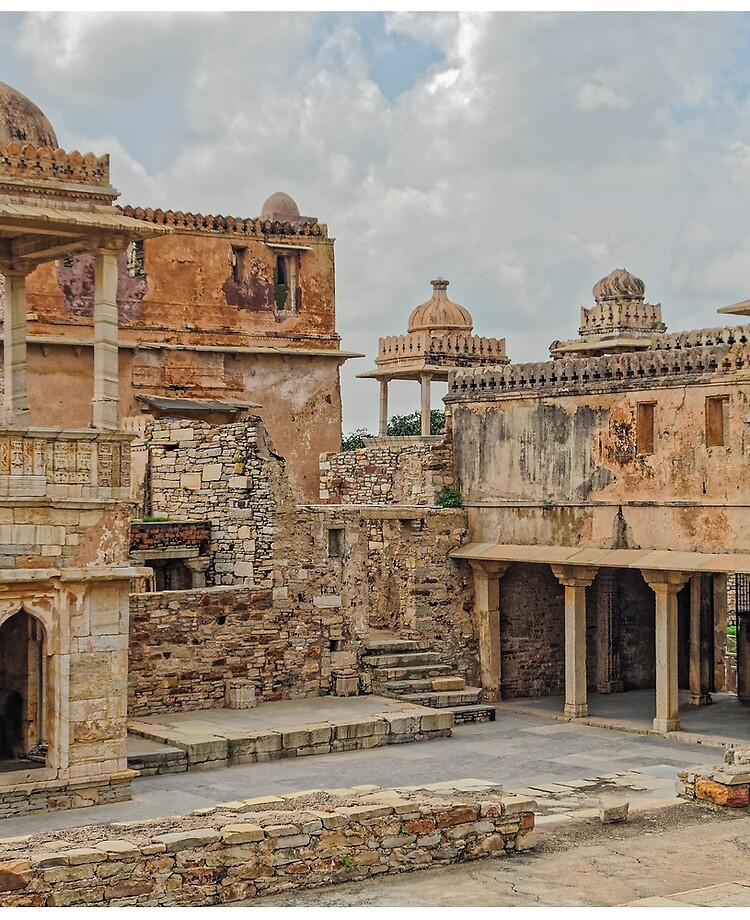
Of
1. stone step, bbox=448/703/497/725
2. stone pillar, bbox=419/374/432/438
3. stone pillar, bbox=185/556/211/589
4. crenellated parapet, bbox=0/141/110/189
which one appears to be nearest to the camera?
crenellated parapet, bbox=0/141/110/189

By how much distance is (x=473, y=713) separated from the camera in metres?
22.5

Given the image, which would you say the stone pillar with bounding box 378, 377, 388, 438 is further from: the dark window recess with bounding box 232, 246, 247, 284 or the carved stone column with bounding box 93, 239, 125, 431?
the carved stone column with bounding box 93, 239, 125, 431

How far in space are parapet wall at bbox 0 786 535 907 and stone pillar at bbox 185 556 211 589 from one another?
8509 millimetres

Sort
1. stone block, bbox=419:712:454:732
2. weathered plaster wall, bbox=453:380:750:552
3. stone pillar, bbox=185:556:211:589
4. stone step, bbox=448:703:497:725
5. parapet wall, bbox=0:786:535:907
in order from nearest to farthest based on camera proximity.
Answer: parapet wall, bbox=0:786:535:907
stone block, bbox=419:712:454:732
weathered plaster wall, bbox=453:380:750:552
stone step, bbox=448:703:497:725
stone pillar, bbox=185:556:211:589

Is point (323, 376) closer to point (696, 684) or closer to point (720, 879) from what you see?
point (696, 684)

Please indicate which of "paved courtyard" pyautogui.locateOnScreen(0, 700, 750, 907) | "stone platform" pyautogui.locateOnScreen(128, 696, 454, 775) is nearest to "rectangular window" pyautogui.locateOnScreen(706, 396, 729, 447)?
"paved courtyard" pyautogui.locateOnScreen(0, 700, 750, 907)

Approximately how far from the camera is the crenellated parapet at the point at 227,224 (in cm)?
2836

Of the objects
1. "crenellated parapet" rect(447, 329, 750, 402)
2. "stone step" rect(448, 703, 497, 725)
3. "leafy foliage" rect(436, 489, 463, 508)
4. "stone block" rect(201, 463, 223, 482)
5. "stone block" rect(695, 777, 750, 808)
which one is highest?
"crenellated parapet" rect(447, 329, 750, 402)

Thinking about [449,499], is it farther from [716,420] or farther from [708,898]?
[708,898]

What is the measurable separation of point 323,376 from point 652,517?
9.98 metres

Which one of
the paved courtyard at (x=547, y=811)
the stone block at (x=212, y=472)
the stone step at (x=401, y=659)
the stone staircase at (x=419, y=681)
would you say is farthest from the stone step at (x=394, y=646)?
the stone block at (x=212, y=472)

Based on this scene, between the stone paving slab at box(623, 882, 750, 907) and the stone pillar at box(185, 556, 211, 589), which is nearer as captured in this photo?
the stone paving slab at box(623, 882, 750, 907)

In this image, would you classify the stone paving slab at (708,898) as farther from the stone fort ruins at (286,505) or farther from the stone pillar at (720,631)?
the stone pillar at (720,631)

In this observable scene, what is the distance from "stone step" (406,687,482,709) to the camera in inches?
881
